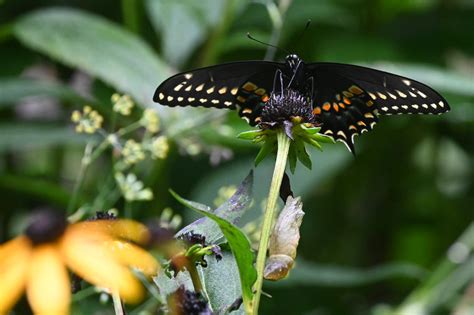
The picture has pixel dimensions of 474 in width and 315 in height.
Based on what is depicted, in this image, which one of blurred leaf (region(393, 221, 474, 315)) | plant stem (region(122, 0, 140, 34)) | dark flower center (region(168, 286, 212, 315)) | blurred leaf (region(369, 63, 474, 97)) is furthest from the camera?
plant stem (region(122, 0, 140, 34))

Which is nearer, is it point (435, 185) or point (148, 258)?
point (148, 258)

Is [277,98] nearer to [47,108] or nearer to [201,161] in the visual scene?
[201,161]

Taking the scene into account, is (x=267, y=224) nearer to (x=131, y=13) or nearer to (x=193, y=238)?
(x=193, y=238)

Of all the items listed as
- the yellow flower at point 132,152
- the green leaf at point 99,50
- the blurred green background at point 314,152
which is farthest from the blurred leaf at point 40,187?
the yellow flower at point 132,152

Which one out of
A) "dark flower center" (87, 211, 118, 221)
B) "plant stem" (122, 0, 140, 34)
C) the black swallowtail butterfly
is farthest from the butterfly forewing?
"plant stem" (122, 0, 140, 34)

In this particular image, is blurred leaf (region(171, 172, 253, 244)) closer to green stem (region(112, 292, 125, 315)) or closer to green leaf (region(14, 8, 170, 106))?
green stem (region(112, 292, 125, 315))

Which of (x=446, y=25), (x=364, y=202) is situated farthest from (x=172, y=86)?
(x=446, y=25)

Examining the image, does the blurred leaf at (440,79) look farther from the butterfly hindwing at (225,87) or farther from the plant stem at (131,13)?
the butterfly hindwing at (225,87)
